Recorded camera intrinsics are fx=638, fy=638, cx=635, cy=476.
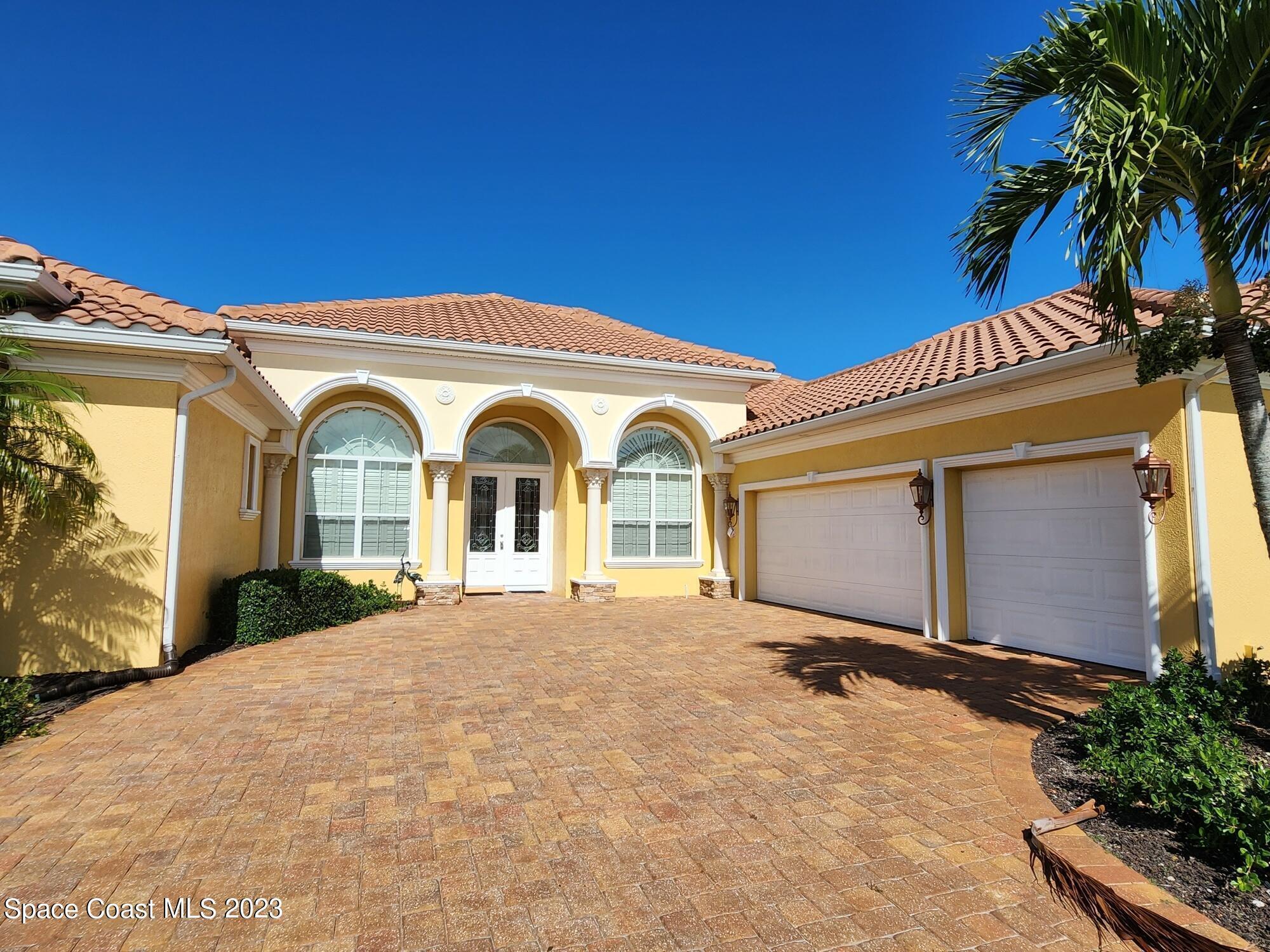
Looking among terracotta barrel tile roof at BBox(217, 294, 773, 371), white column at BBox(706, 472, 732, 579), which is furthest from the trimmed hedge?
white column at BBox(706, 472, 732, 579)

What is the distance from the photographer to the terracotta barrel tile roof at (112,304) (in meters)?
6.36

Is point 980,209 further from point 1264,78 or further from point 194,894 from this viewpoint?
point 194,894

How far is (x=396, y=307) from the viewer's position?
1511cm

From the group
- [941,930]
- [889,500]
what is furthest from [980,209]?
[889,500]

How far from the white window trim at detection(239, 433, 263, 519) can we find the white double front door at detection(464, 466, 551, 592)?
4.09m

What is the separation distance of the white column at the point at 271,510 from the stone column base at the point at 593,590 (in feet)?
18.2

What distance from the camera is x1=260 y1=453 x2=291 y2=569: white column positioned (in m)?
11.4

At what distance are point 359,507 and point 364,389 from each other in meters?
2.28

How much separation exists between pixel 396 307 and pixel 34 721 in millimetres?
11593

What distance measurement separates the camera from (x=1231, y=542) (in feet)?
20.9

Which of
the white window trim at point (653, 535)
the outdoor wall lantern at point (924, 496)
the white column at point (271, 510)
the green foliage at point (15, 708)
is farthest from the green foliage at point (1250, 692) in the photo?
the white column at point (271, 510)

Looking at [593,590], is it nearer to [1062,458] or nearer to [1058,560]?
[1058,560]

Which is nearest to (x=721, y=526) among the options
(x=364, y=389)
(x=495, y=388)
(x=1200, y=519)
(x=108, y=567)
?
(x=495, y=388)

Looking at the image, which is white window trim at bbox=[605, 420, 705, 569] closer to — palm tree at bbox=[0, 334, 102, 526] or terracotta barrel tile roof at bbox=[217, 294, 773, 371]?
terracotta barrel tile roof at bbox=[217, 294, 773, 371]
